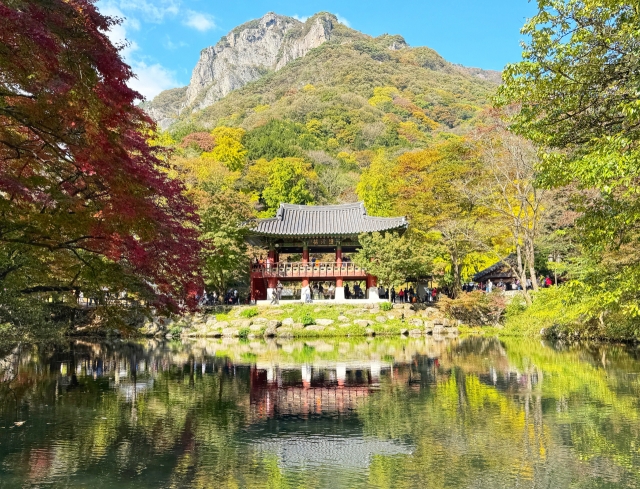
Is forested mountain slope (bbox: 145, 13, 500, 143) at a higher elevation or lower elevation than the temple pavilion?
higher

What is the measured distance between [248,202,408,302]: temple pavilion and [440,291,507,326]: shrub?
17.0 ft

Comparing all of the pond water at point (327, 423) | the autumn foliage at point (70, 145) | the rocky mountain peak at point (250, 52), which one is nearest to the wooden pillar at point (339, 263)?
the pond water at point (327, 423)

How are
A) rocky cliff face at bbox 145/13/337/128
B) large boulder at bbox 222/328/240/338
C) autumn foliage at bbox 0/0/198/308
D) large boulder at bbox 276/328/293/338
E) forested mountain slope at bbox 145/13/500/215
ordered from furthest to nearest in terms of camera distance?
rocky cliff face at bbox 145/13/337/128 → forested mountain slope at bbox 145/13/500/215 → large boulder at bbox 222/328/240/338 → large boulder at bbox 276/328/293/338 → autumn foliage at bbox 0/0/198/308

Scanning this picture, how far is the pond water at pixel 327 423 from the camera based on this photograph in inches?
252

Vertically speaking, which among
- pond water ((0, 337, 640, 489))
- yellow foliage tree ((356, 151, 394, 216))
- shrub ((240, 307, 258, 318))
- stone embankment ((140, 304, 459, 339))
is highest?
yellow foliage tree ((356, 151, 394, 216))

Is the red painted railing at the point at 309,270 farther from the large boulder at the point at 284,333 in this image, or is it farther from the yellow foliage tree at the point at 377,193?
the yellow foliage tree at the point at 377,193

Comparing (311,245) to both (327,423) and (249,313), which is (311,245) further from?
(327,423)

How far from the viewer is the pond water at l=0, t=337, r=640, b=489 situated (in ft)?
21.0

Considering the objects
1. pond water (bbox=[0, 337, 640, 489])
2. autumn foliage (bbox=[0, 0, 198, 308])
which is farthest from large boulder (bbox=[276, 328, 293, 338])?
autumn foliage (bbox=[0, 0, 198, 308])

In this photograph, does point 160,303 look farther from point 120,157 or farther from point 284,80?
point 284,80

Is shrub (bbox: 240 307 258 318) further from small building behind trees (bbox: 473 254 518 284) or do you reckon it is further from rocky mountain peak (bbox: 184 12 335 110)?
rocky mountain peak (bbox: 184 12 335 110)

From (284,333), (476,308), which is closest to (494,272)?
(476,308)

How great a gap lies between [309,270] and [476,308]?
1033 cm

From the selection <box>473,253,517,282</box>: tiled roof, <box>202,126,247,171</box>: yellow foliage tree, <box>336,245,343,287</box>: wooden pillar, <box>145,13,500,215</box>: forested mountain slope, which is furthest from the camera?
<box>202,126,247,171</box>: yellow foliage tree
